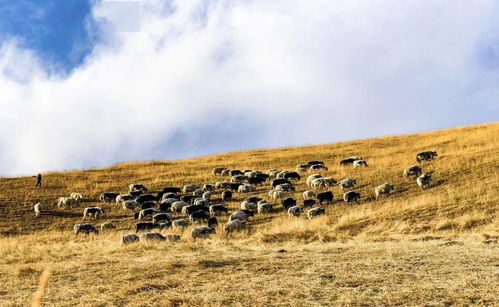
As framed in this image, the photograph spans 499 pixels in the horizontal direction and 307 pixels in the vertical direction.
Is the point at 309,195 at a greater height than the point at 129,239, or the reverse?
the point at 309,195

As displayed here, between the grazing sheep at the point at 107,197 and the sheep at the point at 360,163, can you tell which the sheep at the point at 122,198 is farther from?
the sheep at the point at 360,163

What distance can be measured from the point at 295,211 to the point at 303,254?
48.3 ft

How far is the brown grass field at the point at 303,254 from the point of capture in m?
11.2

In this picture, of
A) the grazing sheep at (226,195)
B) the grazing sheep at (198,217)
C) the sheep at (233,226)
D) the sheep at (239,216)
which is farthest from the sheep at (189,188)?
the sheep at (233,226)

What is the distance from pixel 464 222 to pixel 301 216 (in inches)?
380

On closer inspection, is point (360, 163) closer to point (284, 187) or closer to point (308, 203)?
point (284, 187)

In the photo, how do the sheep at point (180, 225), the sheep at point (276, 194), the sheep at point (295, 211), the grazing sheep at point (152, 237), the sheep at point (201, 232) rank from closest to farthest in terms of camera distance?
1. the grazing sheep at point (152, 237)
2. the sheep at point (201, 232)
3. the sheep at point (180, 225)
4. the sheep at point (295, 211)
5. the sheep at point (276, 194)

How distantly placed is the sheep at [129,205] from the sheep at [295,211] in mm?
12817

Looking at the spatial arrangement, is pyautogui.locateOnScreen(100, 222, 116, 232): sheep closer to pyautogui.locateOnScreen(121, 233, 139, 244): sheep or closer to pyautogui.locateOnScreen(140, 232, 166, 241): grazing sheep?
pyautogui.locateOnScreen(121, 233, 139, 244): sheep

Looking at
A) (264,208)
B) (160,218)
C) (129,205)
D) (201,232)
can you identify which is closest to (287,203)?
(264,208)

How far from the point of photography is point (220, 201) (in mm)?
38469

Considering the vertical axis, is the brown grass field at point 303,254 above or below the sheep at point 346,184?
below

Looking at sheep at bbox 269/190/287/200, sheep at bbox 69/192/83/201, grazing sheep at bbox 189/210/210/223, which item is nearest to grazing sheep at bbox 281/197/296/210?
sheep at bbox 269/190/287/200

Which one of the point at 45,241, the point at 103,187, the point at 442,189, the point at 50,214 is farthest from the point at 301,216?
the point at 103,187
